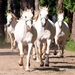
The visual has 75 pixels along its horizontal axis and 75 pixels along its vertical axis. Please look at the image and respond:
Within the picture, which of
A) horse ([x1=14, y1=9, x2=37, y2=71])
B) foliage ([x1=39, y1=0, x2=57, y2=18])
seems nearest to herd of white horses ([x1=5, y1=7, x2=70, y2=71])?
horse ([x1=14, y1=9, x2=37, y2=71])

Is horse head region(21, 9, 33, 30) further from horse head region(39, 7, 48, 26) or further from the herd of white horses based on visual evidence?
horse head region(39, 7, 48, 26)

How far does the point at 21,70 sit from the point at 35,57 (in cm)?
402

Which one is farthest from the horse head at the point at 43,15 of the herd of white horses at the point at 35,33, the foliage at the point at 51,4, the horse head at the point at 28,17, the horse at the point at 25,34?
the foliage at the point at 51,4

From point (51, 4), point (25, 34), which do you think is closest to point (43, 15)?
point (25, 34)

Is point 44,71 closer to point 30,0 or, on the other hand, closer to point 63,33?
point 63,33

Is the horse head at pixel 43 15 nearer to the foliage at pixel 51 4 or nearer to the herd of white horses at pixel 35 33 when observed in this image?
the herd of white horses at pixel 35 33

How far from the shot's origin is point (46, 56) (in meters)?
14.9

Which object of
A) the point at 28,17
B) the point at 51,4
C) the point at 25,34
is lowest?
the point at 25,34

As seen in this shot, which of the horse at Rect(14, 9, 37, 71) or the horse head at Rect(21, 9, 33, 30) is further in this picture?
the horse at Rect(14, 9, 37, 71)

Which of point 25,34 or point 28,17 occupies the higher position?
point 28,17

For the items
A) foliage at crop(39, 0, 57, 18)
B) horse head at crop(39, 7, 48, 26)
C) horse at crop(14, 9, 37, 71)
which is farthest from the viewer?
foliage at crop(39, 0, 57, 18)

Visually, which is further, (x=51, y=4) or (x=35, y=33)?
(x=51, y=4)

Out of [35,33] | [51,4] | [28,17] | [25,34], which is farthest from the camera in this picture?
[51,4]

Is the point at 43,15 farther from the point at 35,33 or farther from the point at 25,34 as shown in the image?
the point at 25,34
